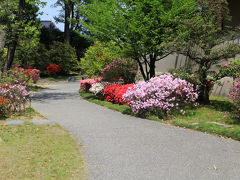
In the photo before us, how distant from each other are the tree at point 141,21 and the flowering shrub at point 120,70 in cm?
183

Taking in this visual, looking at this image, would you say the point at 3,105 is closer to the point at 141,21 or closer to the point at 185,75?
the point at 185,75

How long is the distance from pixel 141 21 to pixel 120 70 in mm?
4123

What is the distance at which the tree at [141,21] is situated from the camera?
567 inches

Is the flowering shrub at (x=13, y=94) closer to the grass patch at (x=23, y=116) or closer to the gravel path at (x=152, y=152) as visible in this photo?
the grass patch at (x=23, y=116)

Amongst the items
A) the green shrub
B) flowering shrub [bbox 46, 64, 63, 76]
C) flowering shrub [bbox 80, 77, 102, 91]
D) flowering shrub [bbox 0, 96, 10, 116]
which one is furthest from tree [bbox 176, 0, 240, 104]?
flowering shrub [bbox 46, 64, 63, 76]

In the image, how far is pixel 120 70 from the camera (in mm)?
17875

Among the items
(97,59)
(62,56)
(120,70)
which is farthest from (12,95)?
(62,56)

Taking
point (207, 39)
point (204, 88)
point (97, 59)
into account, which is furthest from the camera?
point (97, 59)

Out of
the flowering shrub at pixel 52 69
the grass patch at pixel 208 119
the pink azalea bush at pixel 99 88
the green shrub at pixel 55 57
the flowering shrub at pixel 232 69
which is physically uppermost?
the green shrub at pixel 55 57

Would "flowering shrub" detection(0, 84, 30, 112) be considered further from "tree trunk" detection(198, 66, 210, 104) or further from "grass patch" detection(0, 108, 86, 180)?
"tree trunk" detection(198, 66, 210, 104)

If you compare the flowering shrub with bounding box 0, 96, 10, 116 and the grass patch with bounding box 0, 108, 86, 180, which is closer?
the grass patch with bounding box 0, 108, 86, 180

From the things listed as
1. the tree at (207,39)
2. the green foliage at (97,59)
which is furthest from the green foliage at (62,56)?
the tree at (207,39)

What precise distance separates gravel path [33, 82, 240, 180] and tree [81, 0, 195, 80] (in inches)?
254

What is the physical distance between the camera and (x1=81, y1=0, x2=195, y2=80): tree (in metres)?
14.4
